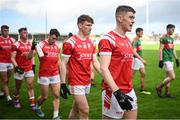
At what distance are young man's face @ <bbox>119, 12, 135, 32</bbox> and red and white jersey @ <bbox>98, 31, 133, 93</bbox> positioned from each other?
0.53 ft

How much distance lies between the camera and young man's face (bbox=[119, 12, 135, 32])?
575 centimetres

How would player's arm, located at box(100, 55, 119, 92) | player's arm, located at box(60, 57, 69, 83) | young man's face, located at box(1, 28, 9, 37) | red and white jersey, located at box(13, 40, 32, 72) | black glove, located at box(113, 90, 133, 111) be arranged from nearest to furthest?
black glove, located at box(113, 90, 133, 111)
player's arm, located at box(100, 55, 119, 92)
player's arm, located at box(60, 57, 69, 83)
red and white jersey, located at box(13, 40, 32, 72)
young man's face, located at box(1, 28, 9, 37)

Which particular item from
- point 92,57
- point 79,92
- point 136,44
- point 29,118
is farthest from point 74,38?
point 136,44

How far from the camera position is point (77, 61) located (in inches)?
305

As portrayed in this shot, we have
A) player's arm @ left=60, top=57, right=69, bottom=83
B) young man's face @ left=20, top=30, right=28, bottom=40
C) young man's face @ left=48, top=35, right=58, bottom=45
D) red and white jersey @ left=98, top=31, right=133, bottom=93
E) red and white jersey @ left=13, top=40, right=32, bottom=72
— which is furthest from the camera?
red and white jersey @ left=13, top=40, right=32, bottom=72

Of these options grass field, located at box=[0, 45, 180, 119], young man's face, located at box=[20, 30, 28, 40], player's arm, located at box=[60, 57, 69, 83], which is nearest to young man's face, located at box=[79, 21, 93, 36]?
player's arm, located at box=[60, 57, 69, 83]

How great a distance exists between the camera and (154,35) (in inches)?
4719

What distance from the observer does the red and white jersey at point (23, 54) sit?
11.1 m

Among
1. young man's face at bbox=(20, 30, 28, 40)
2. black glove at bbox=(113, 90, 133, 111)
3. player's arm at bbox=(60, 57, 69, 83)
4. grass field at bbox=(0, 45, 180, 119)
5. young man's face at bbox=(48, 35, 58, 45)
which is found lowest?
grass field at bbox=(0, 45, 180, 119)

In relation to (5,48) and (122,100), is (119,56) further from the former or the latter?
(5,48)

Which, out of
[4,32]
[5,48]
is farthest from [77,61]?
[5,48]

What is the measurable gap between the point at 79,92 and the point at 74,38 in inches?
43.7

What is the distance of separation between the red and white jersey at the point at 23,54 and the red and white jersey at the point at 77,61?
3.62 metres

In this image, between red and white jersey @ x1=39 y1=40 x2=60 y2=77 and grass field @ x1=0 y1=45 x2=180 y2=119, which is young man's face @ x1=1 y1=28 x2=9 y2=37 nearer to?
grass field @ x1=0 y1=45 x2=180 y2=119
